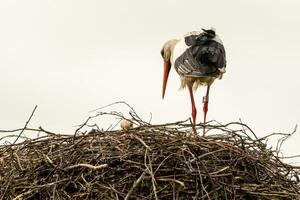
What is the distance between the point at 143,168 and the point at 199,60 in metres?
3.02

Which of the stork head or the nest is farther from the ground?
the stork head

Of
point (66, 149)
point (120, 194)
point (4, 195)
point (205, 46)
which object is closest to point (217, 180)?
point (120, 194)

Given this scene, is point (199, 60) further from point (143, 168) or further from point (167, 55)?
point (143, 168)

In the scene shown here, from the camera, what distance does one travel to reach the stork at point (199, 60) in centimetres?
720

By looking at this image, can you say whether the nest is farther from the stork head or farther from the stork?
the stork head

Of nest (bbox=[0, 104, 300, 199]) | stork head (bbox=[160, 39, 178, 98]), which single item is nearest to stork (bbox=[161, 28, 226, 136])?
stork head (bbox=[160, 39, 178, 98])

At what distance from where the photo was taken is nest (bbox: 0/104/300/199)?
14.3 ft

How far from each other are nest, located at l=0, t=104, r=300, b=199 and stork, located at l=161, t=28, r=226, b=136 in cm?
224

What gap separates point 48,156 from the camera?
462 centimetres

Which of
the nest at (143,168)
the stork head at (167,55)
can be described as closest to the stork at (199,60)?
the stork head at (167,55)

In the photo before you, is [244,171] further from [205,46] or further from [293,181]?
[205,46]

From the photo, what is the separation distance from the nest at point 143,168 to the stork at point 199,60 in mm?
2241

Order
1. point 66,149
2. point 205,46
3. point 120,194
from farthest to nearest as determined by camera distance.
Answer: point 205,46, point 66,149, point 120,194

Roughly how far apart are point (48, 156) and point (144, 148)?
572 millimetres
